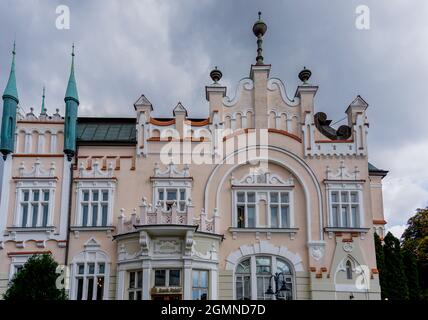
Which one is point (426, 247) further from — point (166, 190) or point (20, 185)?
point (20, 185)

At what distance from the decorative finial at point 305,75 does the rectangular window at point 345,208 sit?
606 centimetres

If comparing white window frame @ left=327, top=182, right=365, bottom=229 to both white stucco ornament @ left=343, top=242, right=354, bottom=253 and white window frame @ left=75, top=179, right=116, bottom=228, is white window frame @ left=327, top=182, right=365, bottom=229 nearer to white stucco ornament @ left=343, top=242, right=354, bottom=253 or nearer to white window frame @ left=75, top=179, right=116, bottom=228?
white stucco ornament @ left=343, top=242, right=354, bottom=253

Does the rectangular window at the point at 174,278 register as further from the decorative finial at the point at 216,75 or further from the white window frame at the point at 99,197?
the decorative finial at the point at 216,75

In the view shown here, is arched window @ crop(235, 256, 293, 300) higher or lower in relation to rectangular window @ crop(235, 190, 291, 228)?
lower

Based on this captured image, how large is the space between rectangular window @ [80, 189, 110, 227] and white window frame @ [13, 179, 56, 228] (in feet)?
4.69

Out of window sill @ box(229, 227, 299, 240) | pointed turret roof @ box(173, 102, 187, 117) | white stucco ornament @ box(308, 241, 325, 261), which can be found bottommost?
white stucco ornament @ box(308, 241, 325, 261)

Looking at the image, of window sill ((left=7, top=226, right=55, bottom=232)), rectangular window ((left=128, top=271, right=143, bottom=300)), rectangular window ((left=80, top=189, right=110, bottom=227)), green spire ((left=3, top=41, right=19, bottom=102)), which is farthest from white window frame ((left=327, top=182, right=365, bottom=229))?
green spire ((left=3, top=41, right=19, bottom=102))

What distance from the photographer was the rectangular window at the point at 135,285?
2459 centimetres

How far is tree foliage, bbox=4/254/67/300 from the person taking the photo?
21719 millimetres

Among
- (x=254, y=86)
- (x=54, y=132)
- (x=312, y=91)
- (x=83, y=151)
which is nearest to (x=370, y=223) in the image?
(x=312, y=91)

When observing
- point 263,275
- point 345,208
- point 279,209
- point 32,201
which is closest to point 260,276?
point 263,275

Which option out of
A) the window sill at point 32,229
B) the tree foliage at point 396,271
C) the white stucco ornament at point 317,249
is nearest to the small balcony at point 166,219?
the window sill at point 32,229

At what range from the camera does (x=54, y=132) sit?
27.7 metres

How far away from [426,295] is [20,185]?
2285cm
